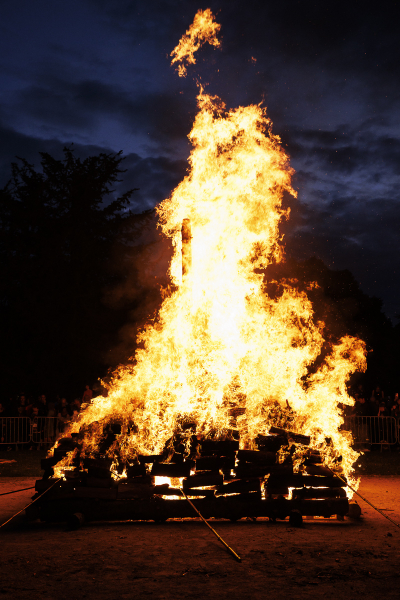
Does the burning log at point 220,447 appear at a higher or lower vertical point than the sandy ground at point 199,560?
higher

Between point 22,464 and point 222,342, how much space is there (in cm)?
667

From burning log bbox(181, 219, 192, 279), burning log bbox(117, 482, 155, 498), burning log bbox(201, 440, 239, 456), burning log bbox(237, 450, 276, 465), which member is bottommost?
burning log bbox(117, 482, 155, 498)

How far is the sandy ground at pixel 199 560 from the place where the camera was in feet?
15.5

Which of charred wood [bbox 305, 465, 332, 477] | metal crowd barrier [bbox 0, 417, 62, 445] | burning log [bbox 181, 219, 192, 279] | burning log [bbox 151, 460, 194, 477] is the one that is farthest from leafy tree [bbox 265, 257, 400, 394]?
burning log [bbox 151, 460, 194, 477]

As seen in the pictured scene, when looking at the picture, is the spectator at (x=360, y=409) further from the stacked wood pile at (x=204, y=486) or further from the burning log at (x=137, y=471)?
the burning log at (x=137, y=471)

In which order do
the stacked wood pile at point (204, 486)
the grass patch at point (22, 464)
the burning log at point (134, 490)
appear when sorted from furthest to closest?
1. the grass patch at point (22, 464)
2. the burning log at point (134, 490)
3. the stacked wood pile at point (204, 486)

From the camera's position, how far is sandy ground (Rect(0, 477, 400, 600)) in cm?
473

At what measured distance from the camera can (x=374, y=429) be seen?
15.8m

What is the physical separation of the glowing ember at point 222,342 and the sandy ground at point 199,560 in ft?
4.60

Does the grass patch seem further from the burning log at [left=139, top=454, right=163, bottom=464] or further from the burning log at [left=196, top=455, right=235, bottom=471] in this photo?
the burning log at [left=196, top=455, right=235, bottom=471]

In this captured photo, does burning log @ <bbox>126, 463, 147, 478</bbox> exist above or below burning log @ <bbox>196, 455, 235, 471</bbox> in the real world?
below

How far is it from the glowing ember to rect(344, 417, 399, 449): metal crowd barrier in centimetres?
465

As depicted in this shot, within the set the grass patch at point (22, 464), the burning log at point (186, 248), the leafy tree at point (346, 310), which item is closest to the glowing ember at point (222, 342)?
the burning log at point (186, 248)

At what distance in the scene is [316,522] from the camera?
24.2 feet
